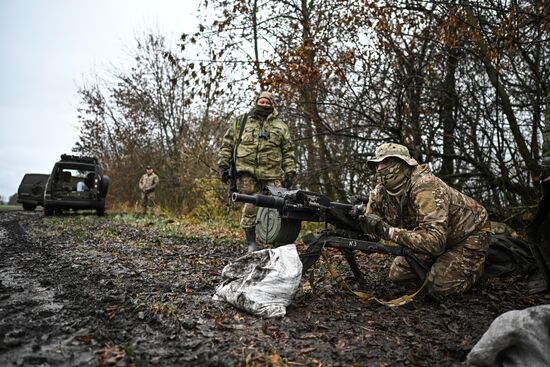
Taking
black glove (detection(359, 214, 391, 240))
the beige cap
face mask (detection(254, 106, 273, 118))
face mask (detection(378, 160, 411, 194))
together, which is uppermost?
face mask (detection(254, 106, 273, 118))

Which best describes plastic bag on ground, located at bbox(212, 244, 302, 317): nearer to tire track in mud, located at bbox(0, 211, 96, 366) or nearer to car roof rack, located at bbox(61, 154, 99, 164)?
tire track in mud, located at bbox(0, 211, 96, 366)

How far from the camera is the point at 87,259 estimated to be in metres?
5.64

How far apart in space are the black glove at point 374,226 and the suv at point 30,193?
18196mm

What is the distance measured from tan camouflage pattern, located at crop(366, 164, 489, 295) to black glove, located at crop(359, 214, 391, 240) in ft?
0.24

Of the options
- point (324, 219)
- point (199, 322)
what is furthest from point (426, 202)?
point (199, 322)

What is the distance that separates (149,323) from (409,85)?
6.39m

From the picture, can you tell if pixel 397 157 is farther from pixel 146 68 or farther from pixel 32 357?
pixel 146 68

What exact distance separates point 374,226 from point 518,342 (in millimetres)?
1513

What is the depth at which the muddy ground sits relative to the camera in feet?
8.50

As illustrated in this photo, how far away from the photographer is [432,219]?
12.1 feet

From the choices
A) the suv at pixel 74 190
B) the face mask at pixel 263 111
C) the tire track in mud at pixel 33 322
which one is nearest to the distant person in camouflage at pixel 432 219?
the face mask at pixel 263 111

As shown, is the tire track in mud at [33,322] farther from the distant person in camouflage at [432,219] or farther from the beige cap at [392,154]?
the beige cap at [392,154]

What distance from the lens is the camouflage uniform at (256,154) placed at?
5848 millimetres

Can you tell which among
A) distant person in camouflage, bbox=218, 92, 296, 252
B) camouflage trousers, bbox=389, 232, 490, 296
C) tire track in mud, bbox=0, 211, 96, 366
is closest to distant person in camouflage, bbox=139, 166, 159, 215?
distant person in camouflage, bbox=218, 92, 296, 252
